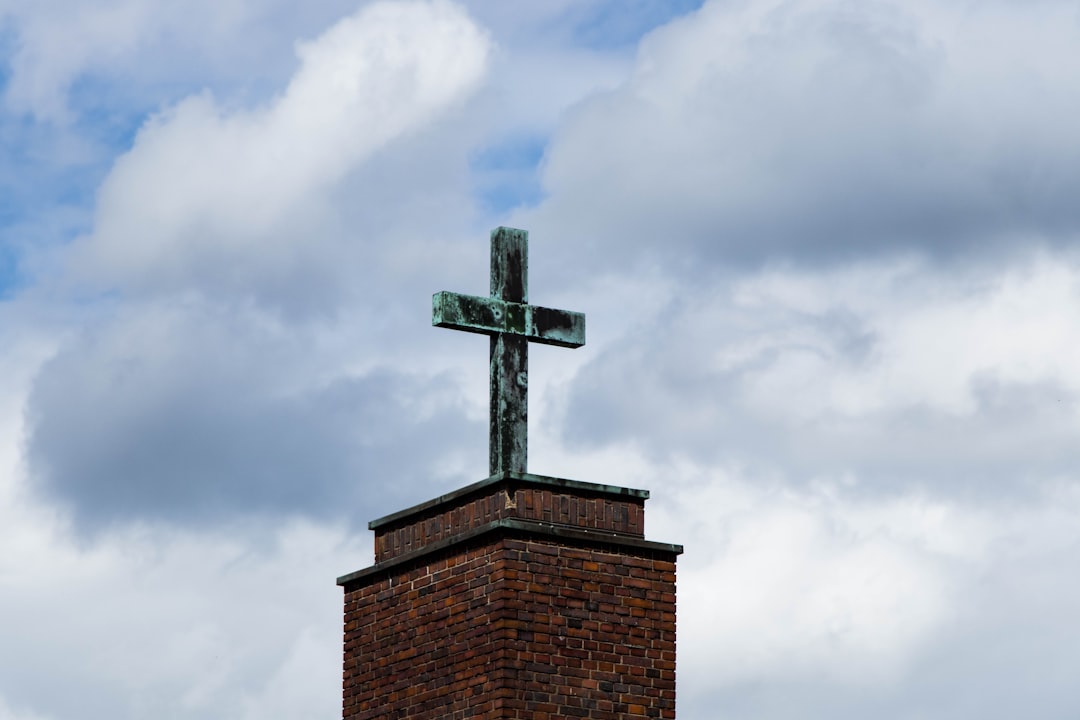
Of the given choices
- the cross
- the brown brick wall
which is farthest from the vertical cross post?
the brown brick wall

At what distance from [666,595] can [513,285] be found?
11.4 feet

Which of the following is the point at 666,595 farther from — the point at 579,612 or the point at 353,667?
the point at 353,667

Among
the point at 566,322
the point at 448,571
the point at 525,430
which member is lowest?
the point at 448,571

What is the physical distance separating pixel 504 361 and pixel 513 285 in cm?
92

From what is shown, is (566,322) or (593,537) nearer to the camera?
(593,537)

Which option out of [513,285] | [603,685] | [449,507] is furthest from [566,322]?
[603,685]

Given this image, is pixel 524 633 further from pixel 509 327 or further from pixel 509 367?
pixel 509 327

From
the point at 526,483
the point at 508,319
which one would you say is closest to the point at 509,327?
the point at 508,319

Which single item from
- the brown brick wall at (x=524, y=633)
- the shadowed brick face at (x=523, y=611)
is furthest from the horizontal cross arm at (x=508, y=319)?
the brown brick wall at (x=524, y=633)

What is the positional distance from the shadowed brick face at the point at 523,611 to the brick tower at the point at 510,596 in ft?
0.04

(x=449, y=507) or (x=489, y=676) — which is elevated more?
(x=449, y=507)

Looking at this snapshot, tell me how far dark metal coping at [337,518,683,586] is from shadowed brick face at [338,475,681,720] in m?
0.01

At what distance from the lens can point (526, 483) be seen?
62.3 ft

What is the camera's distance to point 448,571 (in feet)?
63.1
